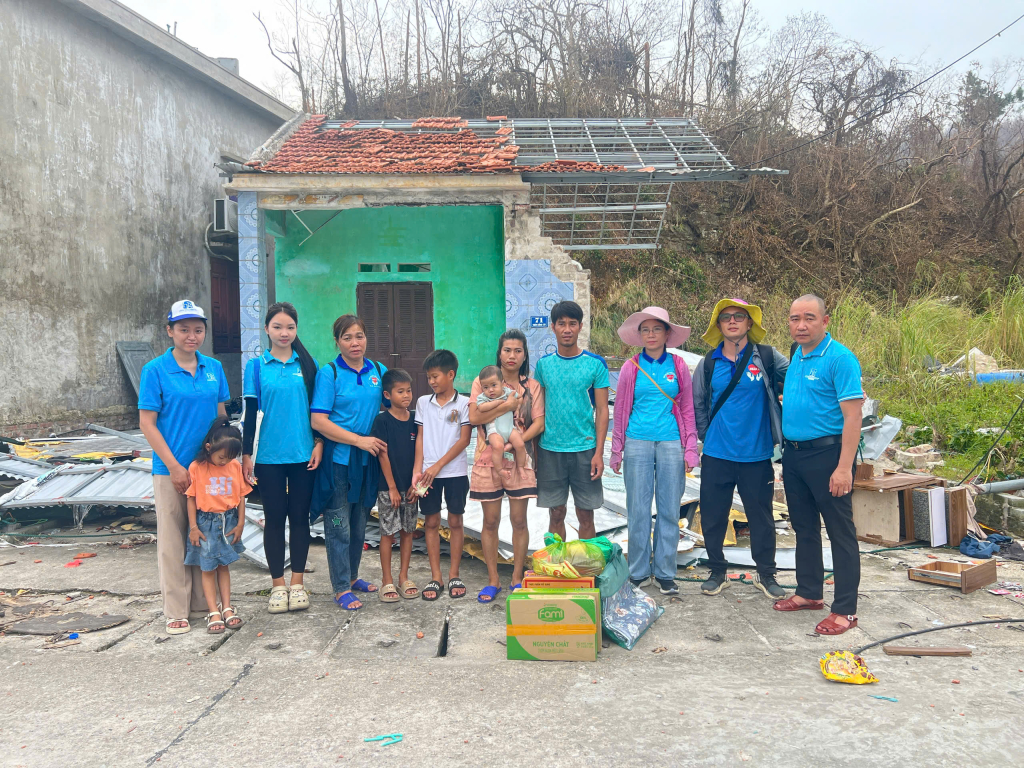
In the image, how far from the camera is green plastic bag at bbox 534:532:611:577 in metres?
3.76

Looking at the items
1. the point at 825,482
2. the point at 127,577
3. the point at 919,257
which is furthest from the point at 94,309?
the point at 919,257

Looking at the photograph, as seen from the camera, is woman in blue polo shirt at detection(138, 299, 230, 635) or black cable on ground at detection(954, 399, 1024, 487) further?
black cable on ground at detection(954, 399, 1024, 487)

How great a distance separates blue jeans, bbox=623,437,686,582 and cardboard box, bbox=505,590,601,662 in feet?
3.51

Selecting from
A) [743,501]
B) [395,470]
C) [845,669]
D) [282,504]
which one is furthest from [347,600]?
[845,669]

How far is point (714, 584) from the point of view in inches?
183

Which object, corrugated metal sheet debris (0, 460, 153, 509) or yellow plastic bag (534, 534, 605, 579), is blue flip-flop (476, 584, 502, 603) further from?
corrugated metal sheet debris (0, 460, 153, 509)

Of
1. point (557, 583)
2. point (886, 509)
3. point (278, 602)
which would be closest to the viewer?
point (557, 583)

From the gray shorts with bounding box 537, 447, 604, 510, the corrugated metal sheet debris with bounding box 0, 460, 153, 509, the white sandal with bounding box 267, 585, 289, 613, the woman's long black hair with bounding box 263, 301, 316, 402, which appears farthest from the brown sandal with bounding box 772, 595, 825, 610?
the corrugated metal sheet debris with bounding box 0, 460, 153, 509

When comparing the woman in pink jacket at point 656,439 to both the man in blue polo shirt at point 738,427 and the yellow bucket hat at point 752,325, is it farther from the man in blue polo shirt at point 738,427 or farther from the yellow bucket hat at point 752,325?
the yellow bucket hat at point 752,325

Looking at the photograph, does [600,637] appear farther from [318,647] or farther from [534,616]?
[318,647]

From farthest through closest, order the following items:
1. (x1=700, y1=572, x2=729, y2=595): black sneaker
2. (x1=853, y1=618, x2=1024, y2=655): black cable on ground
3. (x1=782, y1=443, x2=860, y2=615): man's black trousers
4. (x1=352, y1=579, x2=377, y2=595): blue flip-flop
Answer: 1. (x1=352, y1=579, x2=377, y2=595): blue flip-flop
2. (x1=700, y1=572, x2=729, y2=595): black sneaker
3. (x1=782, y1=443, x2=860, y2=615): man's black trousers
4. (x1=853, y1=618, x2=1024, y2=655): black cable on ground

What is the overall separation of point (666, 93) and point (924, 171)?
690cm

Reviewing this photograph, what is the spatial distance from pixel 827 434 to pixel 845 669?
1271 mm

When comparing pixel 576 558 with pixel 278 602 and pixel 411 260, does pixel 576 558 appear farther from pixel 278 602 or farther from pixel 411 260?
pixel 411 260
